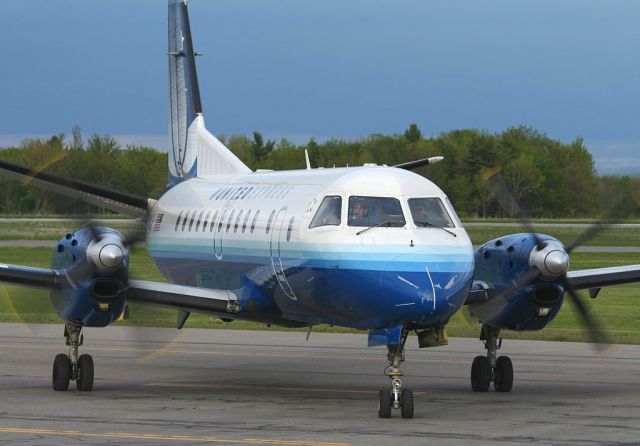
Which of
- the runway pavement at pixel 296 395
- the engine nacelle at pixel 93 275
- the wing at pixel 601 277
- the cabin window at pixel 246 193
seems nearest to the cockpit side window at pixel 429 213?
the runway pavement at pixel 296 395

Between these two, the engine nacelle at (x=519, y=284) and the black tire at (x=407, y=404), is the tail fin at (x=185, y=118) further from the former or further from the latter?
the black tire at (x=407, y=404)

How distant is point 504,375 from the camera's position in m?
18.4

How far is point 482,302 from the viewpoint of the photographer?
61.4 feet

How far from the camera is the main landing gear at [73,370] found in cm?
1809

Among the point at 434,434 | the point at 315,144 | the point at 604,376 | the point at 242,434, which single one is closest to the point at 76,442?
the point at 242,434

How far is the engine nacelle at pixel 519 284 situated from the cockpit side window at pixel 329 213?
340 centimetres

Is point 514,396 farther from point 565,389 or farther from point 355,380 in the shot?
point 355,380

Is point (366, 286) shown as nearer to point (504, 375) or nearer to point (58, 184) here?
point (504, 375)

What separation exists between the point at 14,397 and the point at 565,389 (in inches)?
298

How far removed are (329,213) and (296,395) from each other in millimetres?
2966

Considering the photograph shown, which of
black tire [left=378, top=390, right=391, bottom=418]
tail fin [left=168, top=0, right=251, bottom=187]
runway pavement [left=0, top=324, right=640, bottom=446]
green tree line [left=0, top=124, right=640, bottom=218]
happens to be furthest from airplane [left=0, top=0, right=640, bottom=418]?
green tree line [left=0, top=124, right=640, bottom=218]

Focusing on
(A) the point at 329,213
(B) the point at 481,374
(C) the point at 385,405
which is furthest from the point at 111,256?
(B) the point at 481,374

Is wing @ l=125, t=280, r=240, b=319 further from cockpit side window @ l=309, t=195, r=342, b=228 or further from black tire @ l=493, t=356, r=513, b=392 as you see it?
black tire @ l=493, t=356, r=513, b=392

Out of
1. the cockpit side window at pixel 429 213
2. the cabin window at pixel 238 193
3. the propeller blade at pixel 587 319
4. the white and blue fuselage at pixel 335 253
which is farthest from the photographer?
the cabin window at pixel 238 193
